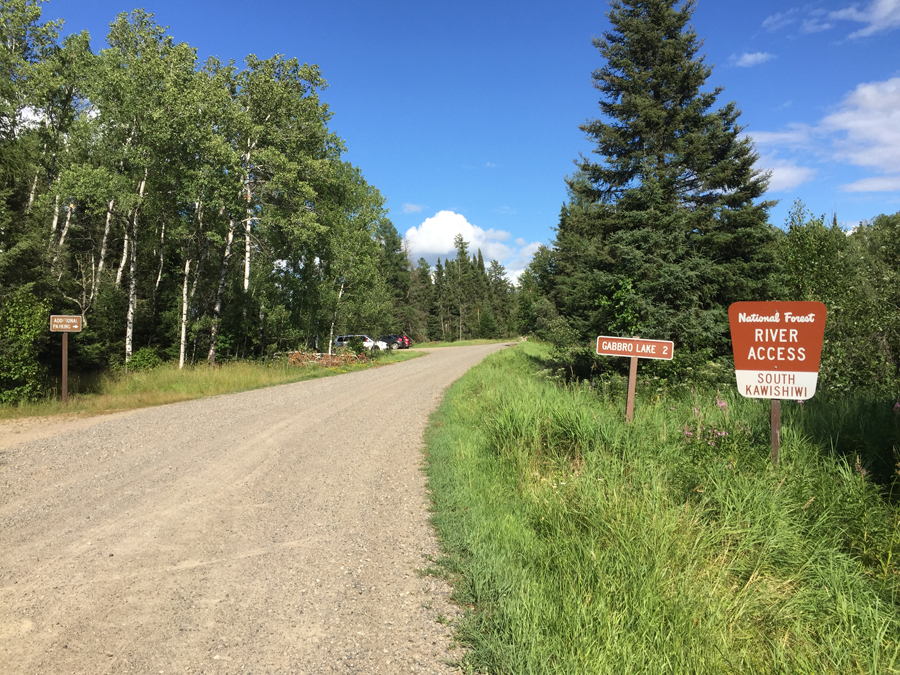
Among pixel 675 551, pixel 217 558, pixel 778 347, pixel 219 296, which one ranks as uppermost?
pixel 219 296

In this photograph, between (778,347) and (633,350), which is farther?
(633,350)

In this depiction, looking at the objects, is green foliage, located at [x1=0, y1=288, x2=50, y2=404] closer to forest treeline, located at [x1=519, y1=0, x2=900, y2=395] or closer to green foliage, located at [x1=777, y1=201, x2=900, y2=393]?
forest treeline, located at [x1=519, y1=0, x2=900, y2=395]

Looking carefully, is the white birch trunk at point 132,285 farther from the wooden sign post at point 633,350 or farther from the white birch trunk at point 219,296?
the wooden sign post at point 633,350

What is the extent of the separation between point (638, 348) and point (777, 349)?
2097mm

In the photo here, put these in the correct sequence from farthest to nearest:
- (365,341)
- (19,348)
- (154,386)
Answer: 1. (365,341)
2. (154,386)
3. (19,348)

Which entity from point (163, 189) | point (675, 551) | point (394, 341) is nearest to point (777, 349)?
point (675, 551)

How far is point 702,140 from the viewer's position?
48.1 ft

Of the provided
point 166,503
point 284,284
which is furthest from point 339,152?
point 166,503

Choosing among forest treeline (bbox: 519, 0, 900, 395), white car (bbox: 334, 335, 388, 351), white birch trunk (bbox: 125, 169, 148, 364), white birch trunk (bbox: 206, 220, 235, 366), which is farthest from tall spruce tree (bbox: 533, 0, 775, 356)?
white car (bbox: 334, 335, 388, 351)

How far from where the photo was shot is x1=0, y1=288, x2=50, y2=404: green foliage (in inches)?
433

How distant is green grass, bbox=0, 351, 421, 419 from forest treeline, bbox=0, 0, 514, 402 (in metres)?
2.03

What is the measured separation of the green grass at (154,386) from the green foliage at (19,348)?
449 millimetres

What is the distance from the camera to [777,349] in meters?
4.63

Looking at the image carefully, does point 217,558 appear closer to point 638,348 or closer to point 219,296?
point 638,348
